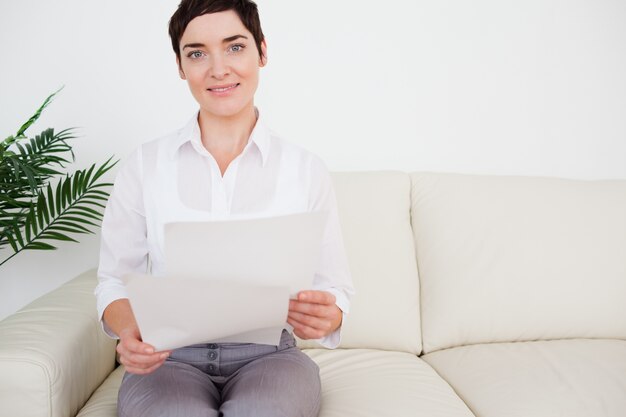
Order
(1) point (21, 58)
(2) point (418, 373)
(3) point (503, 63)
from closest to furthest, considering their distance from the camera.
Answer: (2) point (418, 373) → (1) point (21, 58) → (3) point (503, 63)

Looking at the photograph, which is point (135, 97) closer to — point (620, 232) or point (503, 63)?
point (503, 63)

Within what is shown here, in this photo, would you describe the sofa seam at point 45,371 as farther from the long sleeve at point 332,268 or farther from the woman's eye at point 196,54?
the woman's eye at point 196,54

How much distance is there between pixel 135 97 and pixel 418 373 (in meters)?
1.33

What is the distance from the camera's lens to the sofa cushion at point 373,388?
123 centimetres

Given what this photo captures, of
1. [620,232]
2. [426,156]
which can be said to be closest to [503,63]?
[426,156]

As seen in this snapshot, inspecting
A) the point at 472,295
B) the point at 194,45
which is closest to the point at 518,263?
the point at 472,295

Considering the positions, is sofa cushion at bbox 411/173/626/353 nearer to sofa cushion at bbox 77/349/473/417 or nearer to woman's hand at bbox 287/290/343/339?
sofa cushion at bbox 77/349/473/417

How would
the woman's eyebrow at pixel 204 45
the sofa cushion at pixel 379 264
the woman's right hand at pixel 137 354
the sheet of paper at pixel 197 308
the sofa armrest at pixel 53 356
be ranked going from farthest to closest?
the sofa cushion at pixel 379 264
the woman's eyebrow at pixel 204 45
the sofa armrest at pixel 53 356
the woman's right hand at pixel 137 354
the sheet of paper at pixel 197 308

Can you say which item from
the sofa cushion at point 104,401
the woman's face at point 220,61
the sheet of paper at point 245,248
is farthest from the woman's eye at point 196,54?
the sofa cushion at point 104,401

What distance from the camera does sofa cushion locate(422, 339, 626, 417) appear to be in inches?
49.8

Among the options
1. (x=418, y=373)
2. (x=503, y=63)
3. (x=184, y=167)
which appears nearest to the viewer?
(x=184, y=167)

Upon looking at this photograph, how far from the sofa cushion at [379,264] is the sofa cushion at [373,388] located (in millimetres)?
56

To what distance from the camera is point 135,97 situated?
1989mm

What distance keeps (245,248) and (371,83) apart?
1.35 meters
